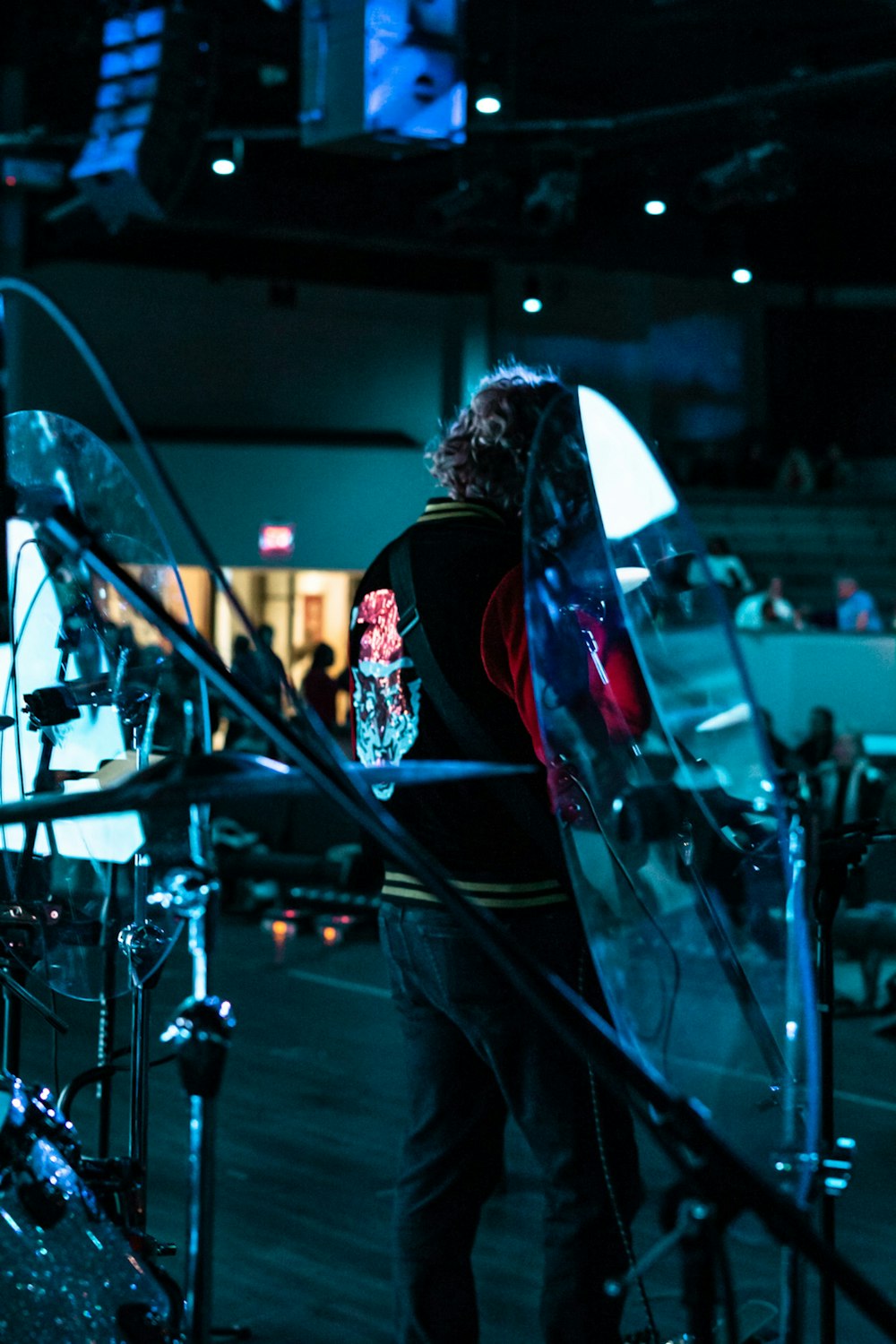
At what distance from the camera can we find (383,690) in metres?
2.16

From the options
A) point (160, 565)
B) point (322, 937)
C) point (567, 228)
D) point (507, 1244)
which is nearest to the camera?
point (160, 565)

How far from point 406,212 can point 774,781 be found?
10247 millimetres

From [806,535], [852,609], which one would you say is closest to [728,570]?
[852,609]

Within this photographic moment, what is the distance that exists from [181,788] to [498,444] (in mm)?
1041

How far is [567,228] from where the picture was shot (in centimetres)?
1116

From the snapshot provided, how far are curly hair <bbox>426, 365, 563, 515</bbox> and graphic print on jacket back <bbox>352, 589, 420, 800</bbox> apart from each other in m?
0.19

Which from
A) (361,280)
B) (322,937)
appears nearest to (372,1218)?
(322,937)

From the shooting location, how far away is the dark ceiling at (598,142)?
8688 millimetres

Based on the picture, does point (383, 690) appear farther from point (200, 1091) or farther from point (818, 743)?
point (818, 743)

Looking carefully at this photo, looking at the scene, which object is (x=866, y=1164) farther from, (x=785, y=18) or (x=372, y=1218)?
(x=785, y=18)

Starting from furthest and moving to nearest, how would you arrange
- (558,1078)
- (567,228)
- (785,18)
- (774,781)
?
(567,228), (785,18), (558,1078), (774,781)

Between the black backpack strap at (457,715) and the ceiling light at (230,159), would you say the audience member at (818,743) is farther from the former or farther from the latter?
the black backpack strap at (457,715)

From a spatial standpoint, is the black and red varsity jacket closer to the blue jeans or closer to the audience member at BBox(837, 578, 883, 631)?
the blue jeans

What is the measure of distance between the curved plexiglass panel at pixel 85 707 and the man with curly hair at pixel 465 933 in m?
0.32
